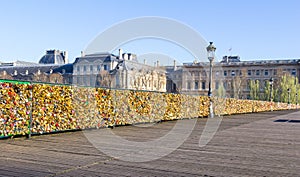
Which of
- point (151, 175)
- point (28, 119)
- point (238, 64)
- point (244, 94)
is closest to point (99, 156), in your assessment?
point (151, 175)

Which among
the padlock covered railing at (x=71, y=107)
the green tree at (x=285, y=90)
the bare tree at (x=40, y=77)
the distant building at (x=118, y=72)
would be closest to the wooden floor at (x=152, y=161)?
the padlock covered railing at (x=71, y=107)

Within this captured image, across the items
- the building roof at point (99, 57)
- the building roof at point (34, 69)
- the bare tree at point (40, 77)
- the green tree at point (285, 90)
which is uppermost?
the building roof at point (99, 57)

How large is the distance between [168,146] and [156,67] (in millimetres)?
72081

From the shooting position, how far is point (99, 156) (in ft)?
19.6

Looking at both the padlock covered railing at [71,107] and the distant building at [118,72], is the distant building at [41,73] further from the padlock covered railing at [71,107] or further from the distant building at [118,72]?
the padlock covered railing at [71,107]

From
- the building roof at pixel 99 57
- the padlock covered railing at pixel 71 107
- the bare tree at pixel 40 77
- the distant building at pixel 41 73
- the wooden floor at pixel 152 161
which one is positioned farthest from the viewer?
the building roof at pixel 99 57

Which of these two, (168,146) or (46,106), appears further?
(46,106)

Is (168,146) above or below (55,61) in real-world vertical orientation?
below

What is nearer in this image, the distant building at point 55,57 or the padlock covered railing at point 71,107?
the padlock covered railing at point 71,107

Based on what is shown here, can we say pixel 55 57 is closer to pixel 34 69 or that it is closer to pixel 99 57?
pixel 34 69

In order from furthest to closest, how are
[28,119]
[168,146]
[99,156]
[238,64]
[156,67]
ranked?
[238,64] → [156,67] → [28,119] → [168,146] → [99,156]

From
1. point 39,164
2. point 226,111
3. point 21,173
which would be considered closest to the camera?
point 21,173

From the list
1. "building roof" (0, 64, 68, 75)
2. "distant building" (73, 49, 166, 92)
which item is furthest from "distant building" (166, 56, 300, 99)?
"building roof" (0, 64, 68, 75)

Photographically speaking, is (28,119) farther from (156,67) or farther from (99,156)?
(156,67)
